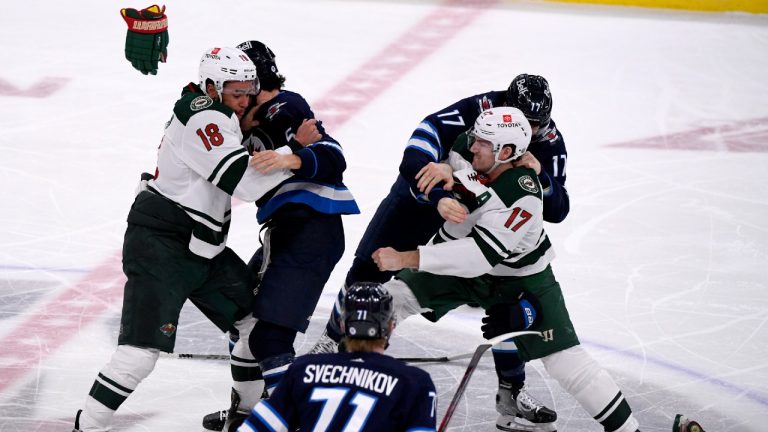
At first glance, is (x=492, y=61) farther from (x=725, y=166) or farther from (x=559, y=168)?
(x=559, y=168)

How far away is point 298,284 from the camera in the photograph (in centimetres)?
412

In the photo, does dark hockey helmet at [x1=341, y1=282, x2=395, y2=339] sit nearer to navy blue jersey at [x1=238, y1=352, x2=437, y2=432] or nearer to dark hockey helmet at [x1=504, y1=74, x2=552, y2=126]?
navy blue jersey at [x1=238, y1=352, x2=437, y2=432]

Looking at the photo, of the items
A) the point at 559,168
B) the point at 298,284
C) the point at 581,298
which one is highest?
the point at 559,168

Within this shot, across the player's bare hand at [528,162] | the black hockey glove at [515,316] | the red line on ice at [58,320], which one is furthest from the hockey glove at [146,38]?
the black hockey glove at [515,316]

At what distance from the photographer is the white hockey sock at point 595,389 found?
3.90 metres

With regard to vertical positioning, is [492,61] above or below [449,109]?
below

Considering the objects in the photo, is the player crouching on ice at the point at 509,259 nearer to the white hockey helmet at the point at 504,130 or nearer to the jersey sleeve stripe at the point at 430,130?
the white hockey helmet at the point at 504,130

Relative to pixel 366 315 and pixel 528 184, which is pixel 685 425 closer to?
pixel 528 184

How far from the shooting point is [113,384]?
148 inches

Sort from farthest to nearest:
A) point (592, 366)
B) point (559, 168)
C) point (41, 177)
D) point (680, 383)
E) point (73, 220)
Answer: point (41, 177)
point (73, 220)
point (680, 383)
point (559, 168)
point (592, 366)

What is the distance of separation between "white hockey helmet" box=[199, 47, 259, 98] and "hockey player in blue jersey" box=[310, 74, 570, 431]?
0.70 m

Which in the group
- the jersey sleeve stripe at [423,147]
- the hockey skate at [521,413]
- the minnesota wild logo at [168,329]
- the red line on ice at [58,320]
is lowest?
the red line on ice at [58,320]

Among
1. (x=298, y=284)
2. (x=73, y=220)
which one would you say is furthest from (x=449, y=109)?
(x=73, y=220)

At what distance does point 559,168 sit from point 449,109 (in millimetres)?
510
